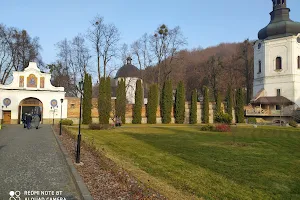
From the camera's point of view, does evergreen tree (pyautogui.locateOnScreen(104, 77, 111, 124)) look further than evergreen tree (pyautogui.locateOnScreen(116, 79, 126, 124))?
No

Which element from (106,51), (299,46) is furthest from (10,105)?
(299,46)

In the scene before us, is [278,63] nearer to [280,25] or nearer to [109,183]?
[280,25]

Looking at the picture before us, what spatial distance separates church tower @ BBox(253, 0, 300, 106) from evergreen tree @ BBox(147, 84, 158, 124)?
1722 centimetres

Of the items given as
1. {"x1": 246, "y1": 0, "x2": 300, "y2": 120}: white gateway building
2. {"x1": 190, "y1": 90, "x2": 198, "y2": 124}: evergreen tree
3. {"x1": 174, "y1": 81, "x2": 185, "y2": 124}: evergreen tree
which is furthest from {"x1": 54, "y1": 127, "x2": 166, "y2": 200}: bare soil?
{"x1": 246, "y1": 0, "x2": 300, "y2": 120}: white gateway building

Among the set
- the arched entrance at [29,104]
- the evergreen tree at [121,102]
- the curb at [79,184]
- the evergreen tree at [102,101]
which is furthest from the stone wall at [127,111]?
the curb at [79,184]

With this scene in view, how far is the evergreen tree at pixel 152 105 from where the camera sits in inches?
1537

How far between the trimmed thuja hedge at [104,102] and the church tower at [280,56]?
79.7ft

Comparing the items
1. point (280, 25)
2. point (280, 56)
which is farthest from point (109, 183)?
point (280, 25)

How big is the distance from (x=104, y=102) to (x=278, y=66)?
93.5 ft

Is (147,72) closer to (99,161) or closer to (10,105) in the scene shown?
(10,105)

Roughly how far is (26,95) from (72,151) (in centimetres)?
2623

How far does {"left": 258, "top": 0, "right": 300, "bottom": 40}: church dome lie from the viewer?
42.7 metres

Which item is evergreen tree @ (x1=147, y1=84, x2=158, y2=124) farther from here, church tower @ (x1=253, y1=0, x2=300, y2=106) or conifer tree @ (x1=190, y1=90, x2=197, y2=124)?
church tower @ (x1=253, y1=0, x2=300, y2=106)

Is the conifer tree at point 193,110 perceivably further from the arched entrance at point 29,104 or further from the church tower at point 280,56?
the arched entrance at point 29,104
